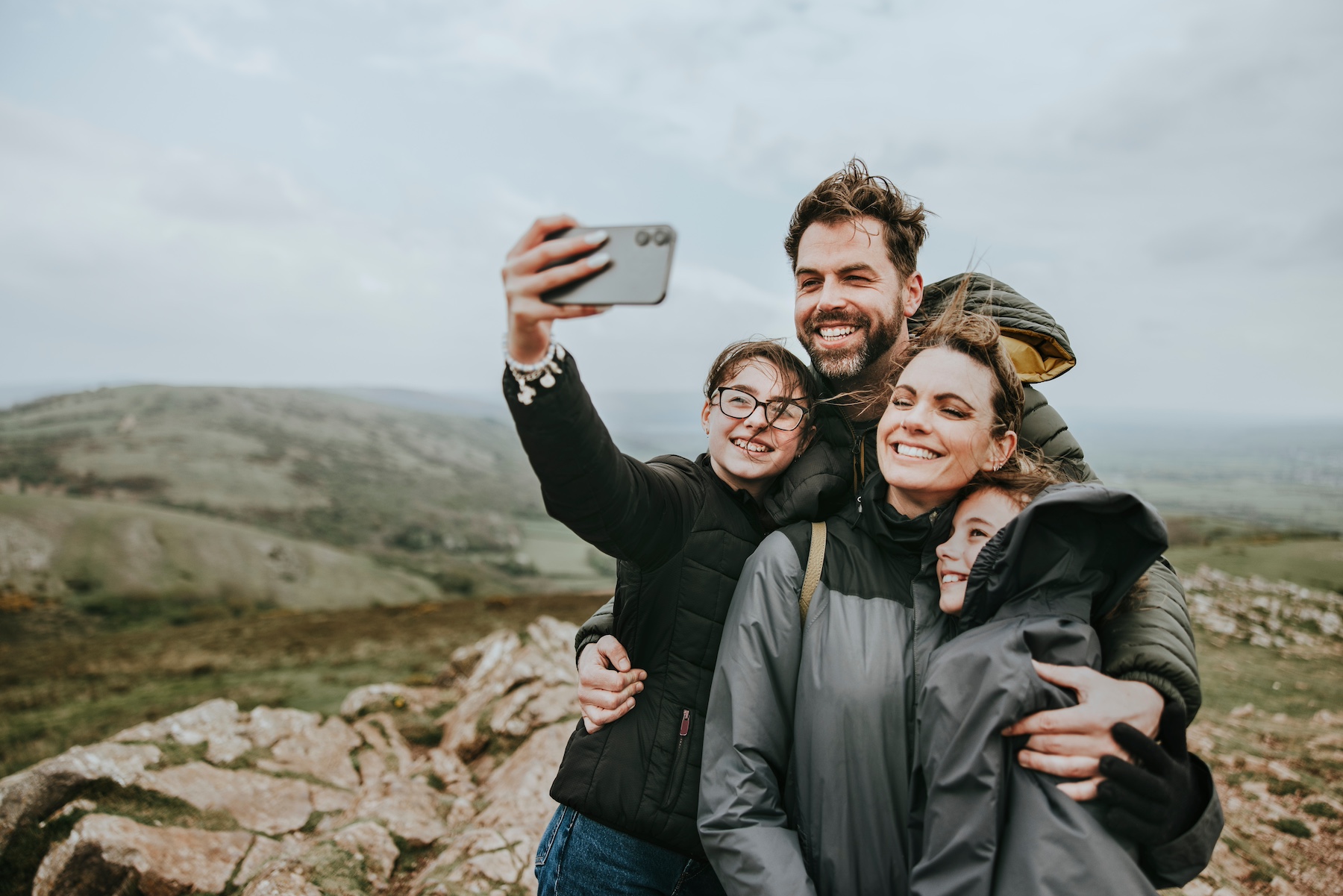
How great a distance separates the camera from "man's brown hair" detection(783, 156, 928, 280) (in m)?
3.52

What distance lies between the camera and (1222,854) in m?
5.61

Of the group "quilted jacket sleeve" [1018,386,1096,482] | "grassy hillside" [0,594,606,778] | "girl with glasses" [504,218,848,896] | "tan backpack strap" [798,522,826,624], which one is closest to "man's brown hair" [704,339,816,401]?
"girl with glasses" [504,218,848,896]

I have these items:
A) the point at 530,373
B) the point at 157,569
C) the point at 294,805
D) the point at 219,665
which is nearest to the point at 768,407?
the point at 530,373

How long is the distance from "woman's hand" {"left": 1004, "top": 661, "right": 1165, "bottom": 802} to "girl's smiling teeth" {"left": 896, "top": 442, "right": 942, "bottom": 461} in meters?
0.78

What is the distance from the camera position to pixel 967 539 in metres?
2.35

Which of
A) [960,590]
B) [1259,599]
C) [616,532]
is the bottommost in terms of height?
[1259,599]

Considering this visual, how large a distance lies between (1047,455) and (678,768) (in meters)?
2.14

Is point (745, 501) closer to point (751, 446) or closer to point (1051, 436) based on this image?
point (751, 446)

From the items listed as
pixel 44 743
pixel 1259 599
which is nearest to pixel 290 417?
pixel 44 743

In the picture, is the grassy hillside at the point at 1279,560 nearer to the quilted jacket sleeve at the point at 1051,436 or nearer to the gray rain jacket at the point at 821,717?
the quilted jacket sleeve at the point at 1051,436

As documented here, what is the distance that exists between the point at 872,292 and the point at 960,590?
176 cm

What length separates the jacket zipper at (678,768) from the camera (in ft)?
8.25

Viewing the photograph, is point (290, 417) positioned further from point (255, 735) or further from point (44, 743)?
point (255, 735)

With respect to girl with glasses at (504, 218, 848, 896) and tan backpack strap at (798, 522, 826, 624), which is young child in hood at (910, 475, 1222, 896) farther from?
girl with glasses at (504, 218, 848, 896)
